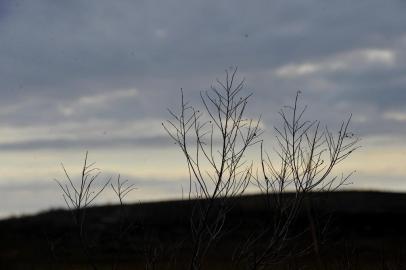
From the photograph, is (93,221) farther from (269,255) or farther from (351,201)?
(269,255)

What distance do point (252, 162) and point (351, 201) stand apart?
22408mm

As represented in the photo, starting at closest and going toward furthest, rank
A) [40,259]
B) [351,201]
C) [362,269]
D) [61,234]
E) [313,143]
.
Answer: [313,143]
[362,269]
[40,259]
[61,234]
[351,201]

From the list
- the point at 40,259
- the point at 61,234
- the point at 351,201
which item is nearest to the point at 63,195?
the point at 40,259

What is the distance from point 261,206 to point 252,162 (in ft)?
68.7

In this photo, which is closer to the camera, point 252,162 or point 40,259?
point 252,162

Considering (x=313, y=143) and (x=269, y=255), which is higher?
(x=313, y=143)

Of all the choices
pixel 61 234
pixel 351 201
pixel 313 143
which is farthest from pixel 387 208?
pixel 313 143

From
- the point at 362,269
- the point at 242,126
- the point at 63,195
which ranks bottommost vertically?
the point at 362,269

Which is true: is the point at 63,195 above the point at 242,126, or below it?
below

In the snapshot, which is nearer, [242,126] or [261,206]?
[242,126]

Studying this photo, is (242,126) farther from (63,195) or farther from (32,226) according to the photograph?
(32,226)

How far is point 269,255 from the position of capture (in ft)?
27.8

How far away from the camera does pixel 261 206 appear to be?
95.8ft

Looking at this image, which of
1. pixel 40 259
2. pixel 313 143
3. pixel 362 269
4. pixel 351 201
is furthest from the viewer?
pixel 351 201
